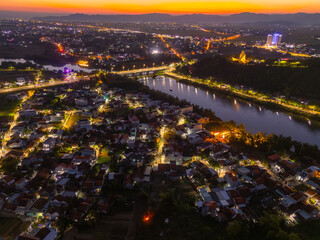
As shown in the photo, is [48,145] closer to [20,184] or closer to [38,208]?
[20,184]

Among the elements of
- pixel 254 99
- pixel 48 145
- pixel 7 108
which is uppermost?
pixel 48 145

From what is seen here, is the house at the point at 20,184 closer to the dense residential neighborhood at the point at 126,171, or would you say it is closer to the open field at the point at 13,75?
the dense residential neighborhood at the point at 126,171

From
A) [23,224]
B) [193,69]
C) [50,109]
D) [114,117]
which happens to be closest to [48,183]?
[23,224]

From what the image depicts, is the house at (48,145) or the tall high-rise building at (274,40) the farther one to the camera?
the tall high-rise building at (274,40)

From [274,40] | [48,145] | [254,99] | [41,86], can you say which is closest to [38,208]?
[48,145]

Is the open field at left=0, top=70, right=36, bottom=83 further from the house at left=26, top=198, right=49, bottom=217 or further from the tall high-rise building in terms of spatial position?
the tall high-rise building

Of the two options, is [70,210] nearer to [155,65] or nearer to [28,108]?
[28,108]

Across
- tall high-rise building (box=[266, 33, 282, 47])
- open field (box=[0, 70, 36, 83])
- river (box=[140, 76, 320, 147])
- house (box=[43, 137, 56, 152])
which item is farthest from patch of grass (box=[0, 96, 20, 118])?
tall high-rise building (box=[266, 33, 282, 47])

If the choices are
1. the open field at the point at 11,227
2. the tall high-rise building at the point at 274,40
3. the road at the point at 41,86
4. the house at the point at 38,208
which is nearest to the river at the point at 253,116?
the road at the point at 41,86

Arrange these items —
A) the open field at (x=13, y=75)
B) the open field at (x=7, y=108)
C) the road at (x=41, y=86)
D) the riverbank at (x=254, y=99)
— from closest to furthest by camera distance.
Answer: the open field at (x=7, y=108) < the riverbank at (x=254, y=99) < the road at (x=41, y=86) < the open field at (x=13, y=75)
